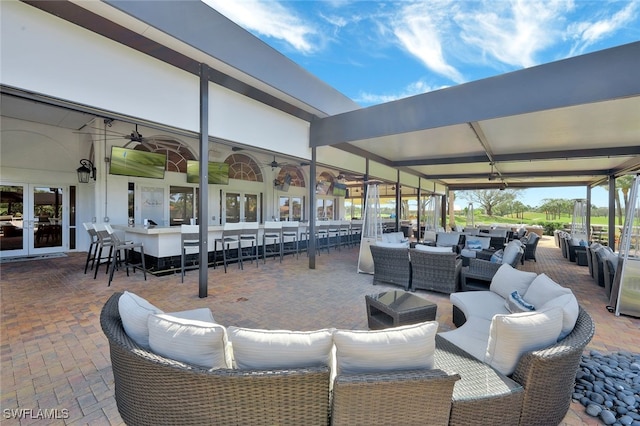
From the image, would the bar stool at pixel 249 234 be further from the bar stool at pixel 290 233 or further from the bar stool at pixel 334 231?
the bar stool at pixel 334 231

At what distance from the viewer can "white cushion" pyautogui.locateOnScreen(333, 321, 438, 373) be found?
59.7 inches

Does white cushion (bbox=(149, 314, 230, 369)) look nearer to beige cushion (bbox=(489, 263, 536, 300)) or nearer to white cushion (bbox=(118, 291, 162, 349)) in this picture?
white cushion (bbox=(118, 291, 162, 349))

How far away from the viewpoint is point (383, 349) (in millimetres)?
1515

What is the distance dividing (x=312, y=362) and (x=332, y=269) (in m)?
5.73

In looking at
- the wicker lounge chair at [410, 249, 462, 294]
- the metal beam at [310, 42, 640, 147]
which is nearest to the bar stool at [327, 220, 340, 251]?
the metal beam at [310, 42, 640, 147]

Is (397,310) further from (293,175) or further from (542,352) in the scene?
(293,175)

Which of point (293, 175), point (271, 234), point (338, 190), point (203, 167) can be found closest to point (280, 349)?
point (203, 167)

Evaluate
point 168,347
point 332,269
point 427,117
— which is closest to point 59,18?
point 168,347

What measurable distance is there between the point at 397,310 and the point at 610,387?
1838mm

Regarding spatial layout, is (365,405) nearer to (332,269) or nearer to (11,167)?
(332,269)

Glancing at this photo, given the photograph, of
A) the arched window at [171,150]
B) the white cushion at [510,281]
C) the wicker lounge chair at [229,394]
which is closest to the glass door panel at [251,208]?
the arched window at [171,150]

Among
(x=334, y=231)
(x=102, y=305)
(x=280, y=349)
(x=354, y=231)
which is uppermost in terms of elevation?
(x=280, y=349)

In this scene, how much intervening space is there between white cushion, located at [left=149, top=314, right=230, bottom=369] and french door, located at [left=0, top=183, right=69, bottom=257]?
968cm

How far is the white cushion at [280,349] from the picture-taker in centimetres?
150
